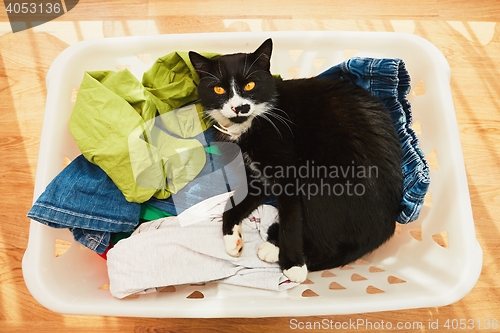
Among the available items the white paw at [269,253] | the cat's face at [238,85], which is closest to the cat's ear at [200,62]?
the cat's face at [238,85]

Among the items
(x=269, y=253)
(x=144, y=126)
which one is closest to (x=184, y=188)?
(x=144, y=126)

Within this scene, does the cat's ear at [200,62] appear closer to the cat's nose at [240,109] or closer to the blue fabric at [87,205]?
the cat's nose at [240,109]

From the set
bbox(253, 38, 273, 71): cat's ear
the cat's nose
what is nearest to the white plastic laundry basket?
bbox(253, 38, 273, 71): cat's ear

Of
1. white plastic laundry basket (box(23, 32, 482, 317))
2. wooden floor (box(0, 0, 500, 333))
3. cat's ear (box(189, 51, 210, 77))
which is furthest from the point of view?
wooden floor (box(0, 0, 500, 333))

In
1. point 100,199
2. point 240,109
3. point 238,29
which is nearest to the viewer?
point 240,109

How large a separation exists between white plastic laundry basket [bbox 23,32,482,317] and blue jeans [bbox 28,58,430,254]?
0.06m

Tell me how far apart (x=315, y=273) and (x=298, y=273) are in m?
0.15

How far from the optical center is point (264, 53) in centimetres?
108

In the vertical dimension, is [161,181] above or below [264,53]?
below

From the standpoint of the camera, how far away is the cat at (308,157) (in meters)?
1.06

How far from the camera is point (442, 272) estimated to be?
3.43 feet

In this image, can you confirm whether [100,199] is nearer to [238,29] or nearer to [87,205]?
[87,205]

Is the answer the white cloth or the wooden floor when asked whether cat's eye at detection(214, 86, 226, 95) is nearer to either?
the white cloth

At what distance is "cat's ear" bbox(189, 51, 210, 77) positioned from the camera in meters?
1.08
